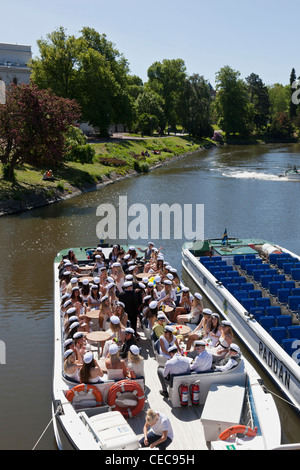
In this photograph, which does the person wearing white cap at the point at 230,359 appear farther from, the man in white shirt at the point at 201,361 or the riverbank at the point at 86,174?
the riverbank at the point at 86,174

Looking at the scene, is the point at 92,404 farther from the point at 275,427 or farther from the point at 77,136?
the point at 77,136

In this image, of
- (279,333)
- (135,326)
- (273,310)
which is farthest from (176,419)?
(273,310)

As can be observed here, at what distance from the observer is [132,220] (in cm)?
3073

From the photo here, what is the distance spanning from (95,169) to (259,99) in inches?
3553

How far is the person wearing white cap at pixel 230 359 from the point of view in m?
9.70

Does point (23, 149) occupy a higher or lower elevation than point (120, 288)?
higher

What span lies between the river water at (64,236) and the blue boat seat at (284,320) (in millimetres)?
1778

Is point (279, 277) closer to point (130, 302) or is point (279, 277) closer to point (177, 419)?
point (130, 302)

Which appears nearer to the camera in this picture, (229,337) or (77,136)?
(229,337)

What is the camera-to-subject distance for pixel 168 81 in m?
108

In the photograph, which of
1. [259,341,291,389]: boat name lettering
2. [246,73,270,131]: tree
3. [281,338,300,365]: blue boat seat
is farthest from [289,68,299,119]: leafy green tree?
[281,338,300,365]: blue boat seat
